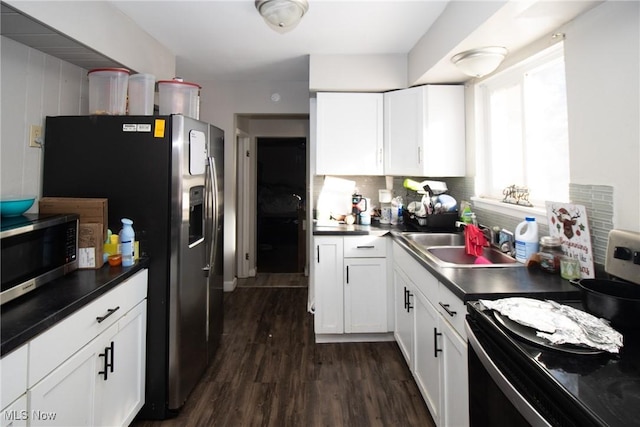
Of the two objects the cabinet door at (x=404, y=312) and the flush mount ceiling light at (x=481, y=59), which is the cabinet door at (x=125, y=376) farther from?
the flush mount ceiling light at (x=481, y=59)

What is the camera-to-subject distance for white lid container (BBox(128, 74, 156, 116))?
1.99m

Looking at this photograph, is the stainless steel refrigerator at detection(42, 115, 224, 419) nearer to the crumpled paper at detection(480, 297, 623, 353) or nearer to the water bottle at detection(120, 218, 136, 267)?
the water bottle at detection(120, 218, 136, 267)

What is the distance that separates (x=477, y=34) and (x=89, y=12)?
6.80 feet

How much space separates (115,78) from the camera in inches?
74.6

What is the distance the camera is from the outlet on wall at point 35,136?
5.62 ft

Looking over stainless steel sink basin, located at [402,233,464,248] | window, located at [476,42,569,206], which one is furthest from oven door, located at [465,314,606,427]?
stainless steel sink basin, located at [402,233,464,248]

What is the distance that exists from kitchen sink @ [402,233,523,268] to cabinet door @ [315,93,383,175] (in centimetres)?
86


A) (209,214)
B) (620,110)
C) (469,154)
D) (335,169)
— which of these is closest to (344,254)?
(335,169)

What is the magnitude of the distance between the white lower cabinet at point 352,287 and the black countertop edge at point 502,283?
0.92m

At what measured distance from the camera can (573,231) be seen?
4.69ft

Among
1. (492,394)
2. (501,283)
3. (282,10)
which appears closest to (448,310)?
(501,283)

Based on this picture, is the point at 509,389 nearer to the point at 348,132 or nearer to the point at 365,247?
the point at 365,247

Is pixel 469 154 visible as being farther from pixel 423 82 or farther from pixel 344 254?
pixel 344 254

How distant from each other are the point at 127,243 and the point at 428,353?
64.8 inches
